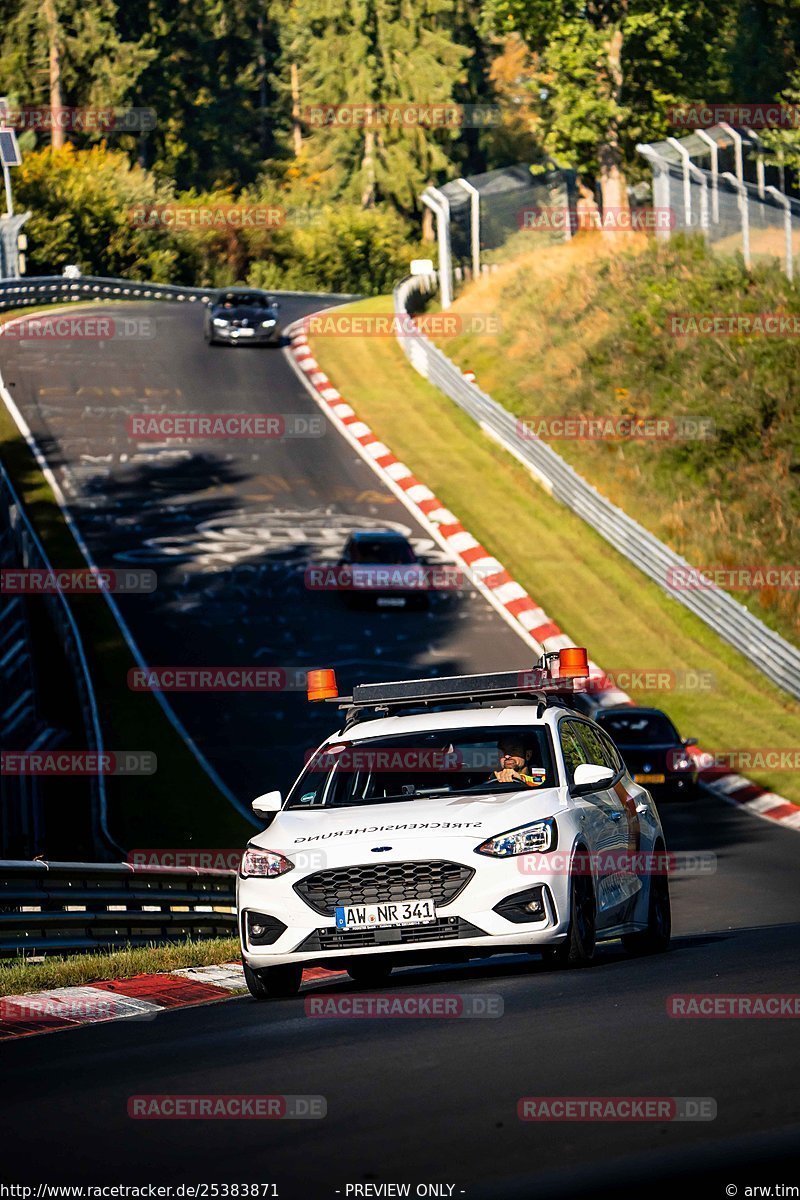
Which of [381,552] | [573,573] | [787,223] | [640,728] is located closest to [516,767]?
[640,728]

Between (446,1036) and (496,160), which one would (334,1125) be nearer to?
(446,1036)

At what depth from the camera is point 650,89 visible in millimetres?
54875

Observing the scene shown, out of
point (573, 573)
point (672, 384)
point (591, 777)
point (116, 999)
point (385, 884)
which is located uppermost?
point (591, 777)

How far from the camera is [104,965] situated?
448 inches

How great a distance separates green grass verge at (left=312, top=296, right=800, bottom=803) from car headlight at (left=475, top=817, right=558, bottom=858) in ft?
50.3

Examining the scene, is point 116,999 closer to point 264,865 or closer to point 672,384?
point 264,865

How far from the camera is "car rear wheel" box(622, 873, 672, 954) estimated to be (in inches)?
450

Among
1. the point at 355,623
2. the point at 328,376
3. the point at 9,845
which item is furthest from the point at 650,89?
the point at 9,845

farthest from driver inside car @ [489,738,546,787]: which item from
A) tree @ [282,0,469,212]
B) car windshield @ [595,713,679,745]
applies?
tree @ [282,0,469,212]

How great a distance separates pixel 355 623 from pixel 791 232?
14.1 m

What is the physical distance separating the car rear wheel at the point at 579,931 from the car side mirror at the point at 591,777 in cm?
52

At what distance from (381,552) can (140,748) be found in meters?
7.94

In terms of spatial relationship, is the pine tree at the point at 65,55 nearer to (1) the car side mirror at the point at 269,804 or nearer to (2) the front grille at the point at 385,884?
(1) the car side mirror at the point at 269,804

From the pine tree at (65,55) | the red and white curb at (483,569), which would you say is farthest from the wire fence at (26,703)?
the pine tree at (65,55)
